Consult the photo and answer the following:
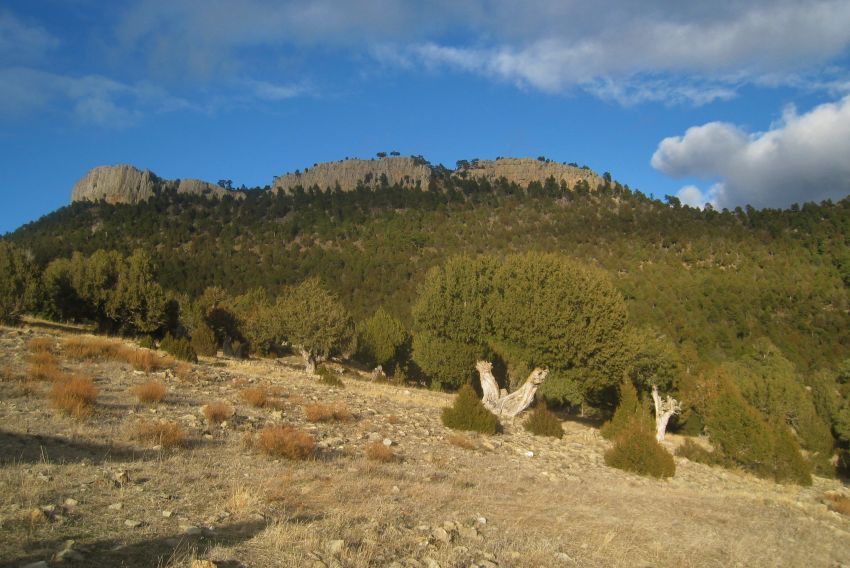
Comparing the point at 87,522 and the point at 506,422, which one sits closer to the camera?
the point at 87,522

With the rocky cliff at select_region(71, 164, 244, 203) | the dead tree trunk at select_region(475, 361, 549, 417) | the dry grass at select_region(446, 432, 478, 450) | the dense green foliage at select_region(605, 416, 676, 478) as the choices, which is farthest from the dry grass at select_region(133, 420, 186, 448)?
the rocky cliff at select_region(71, 164, 244, 203)

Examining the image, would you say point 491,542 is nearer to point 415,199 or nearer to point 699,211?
point 699,211

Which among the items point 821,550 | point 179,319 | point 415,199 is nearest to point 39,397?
point 821,550

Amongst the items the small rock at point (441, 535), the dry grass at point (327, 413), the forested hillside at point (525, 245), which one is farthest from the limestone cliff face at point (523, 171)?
the small rock at point (441, 535)

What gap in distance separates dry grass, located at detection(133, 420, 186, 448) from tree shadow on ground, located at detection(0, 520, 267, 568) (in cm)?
424

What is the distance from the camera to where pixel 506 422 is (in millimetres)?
21312

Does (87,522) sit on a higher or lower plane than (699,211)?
lower

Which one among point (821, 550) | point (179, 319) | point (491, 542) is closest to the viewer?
point (491, 542)

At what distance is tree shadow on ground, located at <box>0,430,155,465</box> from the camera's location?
7098mm

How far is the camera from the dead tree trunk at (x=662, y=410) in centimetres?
2402

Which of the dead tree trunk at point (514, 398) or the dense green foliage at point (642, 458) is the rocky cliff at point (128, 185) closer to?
the dead tree trunk at point (514, 398)

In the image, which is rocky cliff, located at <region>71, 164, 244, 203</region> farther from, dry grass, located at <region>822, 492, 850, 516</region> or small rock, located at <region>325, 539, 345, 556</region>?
small rock, located at <region>325, 539, 345, 556</region>

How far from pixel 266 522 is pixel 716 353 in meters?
48.5

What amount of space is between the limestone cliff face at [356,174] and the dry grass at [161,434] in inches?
5758
